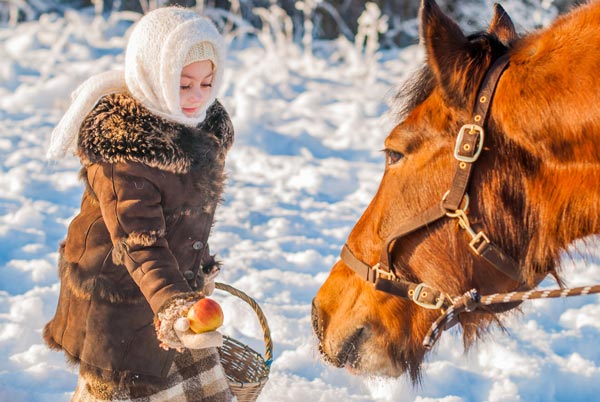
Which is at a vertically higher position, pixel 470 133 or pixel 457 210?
pixel 470 133

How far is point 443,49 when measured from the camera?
5.65ft

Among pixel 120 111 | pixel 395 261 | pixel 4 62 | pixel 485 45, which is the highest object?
pixel 485 45

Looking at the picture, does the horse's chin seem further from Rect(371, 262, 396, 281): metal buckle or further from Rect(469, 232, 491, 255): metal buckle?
Rect(469, 232, 491, 255): metal buckle

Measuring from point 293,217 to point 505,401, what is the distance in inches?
97.4

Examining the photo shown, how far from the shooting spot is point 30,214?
477 cm

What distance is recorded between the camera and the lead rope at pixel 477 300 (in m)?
1.73

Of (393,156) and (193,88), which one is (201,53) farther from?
(393,156)

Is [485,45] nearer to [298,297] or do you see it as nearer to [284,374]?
[284,374]

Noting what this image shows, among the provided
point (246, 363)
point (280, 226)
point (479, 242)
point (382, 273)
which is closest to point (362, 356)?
point (382, 273)

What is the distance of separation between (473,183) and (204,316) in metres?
0.78

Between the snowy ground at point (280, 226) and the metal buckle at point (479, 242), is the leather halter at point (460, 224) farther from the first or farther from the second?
the snowy ground at point (280, 226)

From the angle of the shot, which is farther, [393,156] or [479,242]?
[393,156]

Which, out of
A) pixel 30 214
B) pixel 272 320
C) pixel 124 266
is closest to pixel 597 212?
pixel 124 266

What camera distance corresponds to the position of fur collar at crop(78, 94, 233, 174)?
205 cm
